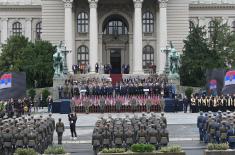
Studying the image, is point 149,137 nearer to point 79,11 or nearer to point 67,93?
point 67,93

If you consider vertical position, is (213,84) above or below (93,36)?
below

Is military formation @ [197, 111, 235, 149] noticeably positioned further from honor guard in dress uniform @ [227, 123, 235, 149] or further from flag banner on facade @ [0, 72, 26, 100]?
flag banner on facade @ [0, 72, 26, 100]

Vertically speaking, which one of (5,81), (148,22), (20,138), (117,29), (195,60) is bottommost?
(20,138)

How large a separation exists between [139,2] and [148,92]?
A: 29335mm

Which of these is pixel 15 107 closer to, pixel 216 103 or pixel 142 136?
pixel 216 103

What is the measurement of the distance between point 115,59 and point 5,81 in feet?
149

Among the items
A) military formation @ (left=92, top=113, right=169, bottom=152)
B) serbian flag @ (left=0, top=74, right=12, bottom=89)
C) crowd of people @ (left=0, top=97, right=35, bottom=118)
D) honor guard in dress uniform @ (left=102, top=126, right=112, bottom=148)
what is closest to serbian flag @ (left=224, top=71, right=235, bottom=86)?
crowd of people @ (left=0, top=97, right=35, bottom=118)

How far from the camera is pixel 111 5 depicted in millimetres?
98875

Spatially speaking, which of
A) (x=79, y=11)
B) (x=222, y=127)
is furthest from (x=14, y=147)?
(x=79, y=11)

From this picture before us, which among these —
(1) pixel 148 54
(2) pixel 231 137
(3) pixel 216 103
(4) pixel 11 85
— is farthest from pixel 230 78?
(1) pixel 148 54

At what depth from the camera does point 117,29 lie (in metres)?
101

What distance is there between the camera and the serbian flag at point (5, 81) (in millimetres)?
57156

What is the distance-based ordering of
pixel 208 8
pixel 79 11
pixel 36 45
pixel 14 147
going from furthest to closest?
pixel 208 8, pixel 79 11, pixel 36 45, pixel 14 147

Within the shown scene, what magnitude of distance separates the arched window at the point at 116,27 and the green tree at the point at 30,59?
12.2 metres
